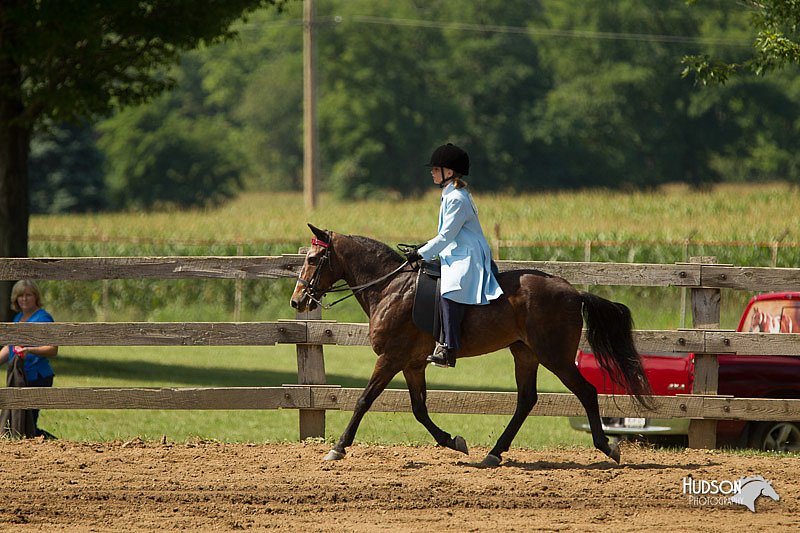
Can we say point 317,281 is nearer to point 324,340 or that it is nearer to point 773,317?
point 324,340

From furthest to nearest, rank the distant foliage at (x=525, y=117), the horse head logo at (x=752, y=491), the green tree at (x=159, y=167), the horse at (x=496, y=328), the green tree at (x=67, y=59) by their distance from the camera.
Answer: the green tree at (x=159, y=167) < the distant foliage at (x=525, y=117) < the green tree at (x=67, y=59) < the horse at (x=496, y=328) < the horse head logo at (x=752, y=491)

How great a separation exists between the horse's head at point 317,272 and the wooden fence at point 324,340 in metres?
0.57

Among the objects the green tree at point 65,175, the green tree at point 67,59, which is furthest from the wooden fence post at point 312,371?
the green tree at point 65,175

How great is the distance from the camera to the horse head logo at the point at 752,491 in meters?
7.29

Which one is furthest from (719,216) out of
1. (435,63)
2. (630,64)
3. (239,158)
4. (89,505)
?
(239,158)

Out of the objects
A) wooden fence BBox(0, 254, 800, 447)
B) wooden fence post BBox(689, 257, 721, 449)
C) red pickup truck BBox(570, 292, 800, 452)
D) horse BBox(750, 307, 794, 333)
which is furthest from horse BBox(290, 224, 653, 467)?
horse BBox(750, 307, 794, 333)

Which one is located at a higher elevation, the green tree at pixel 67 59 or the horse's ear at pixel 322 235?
the green tree at pixel 67 59

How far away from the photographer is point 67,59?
1817cm

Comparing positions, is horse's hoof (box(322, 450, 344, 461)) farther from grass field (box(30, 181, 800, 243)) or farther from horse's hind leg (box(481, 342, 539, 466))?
grass field (box(30, 181, 800, 243))

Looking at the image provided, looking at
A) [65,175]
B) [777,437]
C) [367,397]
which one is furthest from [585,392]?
[65,175]

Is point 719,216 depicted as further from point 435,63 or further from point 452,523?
point 435,63

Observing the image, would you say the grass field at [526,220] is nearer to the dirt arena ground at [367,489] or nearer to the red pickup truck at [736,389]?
the red pickup truck at [736,389]

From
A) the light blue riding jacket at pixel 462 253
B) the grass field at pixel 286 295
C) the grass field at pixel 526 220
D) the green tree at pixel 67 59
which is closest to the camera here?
the light blue riding jacket at pixel 462 253

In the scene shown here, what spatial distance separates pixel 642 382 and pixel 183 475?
3532 millimetres
